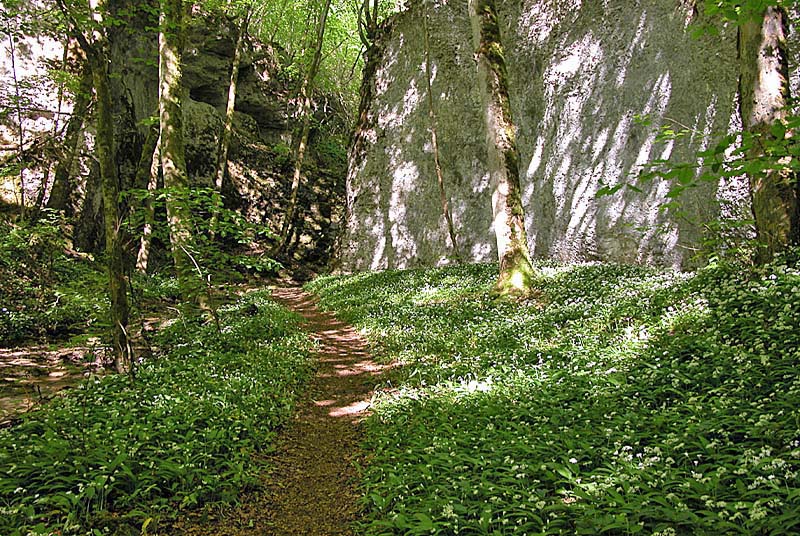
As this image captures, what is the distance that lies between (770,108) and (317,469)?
7.78 metres

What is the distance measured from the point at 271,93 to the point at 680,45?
2717cm

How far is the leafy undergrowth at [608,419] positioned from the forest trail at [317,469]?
1.14 ft

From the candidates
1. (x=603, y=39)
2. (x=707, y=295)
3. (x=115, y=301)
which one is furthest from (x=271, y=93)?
(x=707, y=295)

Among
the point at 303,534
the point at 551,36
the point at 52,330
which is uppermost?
the point at 551,36

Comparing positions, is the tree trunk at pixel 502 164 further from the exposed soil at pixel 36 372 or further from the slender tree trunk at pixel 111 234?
the exposed soil at pixel 36 372

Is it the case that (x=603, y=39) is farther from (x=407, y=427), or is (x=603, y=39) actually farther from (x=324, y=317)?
(x=407, y=427)

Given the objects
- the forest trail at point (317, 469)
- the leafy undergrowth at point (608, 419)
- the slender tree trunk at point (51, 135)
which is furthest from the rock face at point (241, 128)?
the leafy undergrowth at point (608, 419)

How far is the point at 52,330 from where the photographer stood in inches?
429

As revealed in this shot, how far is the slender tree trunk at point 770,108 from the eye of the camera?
21.9ft

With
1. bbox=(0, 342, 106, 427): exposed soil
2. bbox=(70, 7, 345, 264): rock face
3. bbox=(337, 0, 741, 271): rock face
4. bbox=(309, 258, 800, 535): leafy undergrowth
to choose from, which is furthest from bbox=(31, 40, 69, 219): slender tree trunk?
bbox=(309, 258, 800, 535): leafy undergrowth

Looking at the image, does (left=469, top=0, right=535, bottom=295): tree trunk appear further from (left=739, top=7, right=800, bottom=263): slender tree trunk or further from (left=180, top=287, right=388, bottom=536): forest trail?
(left=739, top=7, right=800, bottom=263): slender tree trunk

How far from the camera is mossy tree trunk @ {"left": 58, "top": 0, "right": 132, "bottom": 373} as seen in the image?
7.34 meters

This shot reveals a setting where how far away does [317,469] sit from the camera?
5.55 meters

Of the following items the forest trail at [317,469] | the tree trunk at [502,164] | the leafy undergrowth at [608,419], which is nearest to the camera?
the leafy undergrowth at [608,419]
